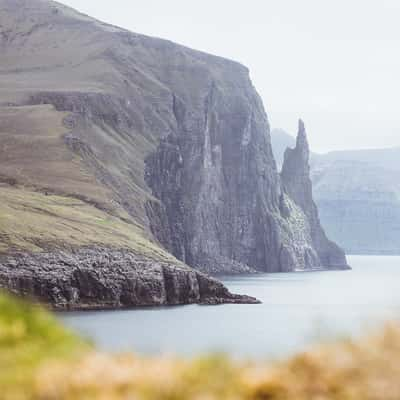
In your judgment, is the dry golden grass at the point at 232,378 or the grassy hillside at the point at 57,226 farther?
the grassy hillside at the point at 57,226

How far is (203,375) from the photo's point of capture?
1041cm

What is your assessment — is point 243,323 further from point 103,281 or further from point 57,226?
point 57,226

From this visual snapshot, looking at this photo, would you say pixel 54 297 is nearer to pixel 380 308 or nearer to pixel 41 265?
pixel 41 265

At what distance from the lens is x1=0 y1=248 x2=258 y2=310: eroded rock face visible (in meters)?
102

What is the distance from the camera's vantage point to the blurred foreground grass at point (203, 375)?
379 inches

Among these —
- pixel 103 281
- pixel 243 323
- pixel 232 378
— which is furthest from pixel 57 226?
pixel 232 378

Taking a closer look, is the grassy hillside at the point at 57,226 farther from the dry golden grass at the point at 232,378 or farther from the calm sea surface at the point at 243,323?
the dry golden grass at the point at 232,378

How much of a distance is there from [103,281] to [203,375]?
10204 cm

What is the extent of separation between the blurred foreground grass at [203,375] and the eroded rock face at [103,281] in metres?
88.0

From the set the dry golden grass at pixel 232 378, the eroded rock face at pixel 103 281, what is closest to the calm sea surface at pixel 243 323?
the dry golden grass at pixel 232 378

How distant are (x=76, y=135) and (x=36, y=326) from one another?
17654cm

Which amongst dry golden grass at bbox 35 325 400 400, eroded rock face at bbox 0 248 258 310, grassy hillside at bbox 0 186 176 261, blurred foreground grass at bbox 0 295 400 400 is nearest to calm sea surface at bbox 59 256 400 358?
blurred foreground grass at bbox 0 295 400 400

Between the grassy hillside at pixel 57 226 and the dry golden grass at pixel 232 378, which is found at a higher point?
the grassy hillside at pixel 57 226

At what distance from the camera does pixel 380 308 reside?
12625mm
